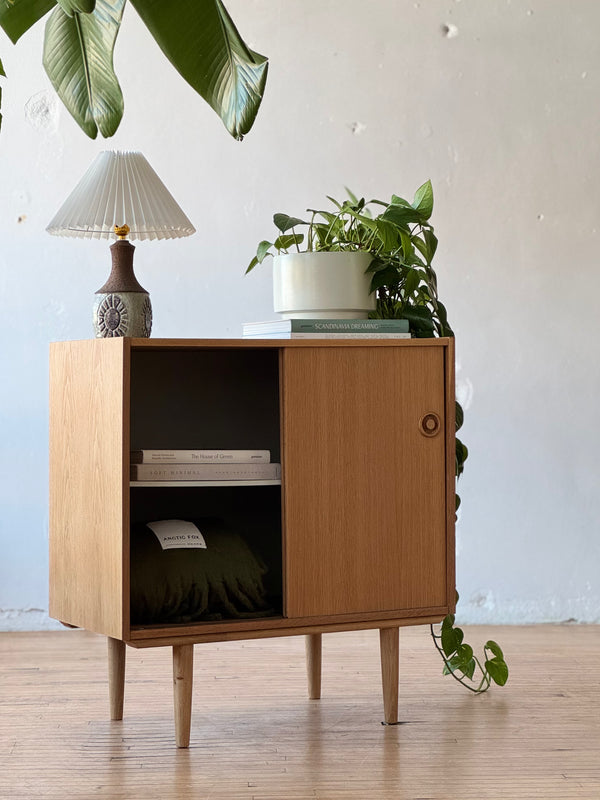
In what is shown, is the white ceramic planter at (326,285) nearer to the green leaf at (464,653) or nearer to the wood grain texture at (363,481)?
the wood grain texture at (363,481)

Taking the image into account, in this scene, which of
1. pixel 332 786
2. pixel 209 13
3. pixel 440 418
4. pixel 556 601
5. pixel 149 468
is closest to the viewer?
pixel 209 13

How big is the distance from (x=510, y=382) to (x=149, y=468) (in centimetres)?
180

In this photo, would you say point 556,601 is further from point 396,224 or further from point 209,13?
point 209,13

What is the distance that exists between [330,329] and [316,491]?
362 mm

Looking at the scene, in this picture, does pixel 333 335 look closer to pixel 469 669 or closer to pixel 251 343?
pixel 251 343

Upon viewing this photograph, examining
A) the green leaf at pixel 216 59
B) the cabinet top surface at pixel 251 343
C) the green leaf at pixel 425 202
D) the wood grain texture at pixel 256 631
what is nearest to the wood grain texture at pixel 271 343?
the cabinet top surface at pixel 251 343

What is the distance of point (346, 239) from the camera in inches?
101

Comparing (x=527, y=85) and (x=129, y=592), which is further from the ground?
(x=527, y=85)

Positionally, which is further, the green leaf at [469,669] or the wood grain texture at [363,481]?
the green leaf at [469,669]

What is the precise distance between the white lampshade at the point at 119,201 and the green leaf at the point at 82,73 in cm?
115

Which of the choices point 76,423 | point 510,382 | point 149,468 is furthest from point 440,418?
point 510,382

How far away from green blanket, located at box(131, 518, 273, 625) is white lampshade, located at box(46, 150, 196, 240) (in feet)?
2.30

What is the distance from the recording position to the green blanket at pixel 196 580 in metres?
2.19

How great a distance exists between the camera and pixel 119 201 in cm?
239
